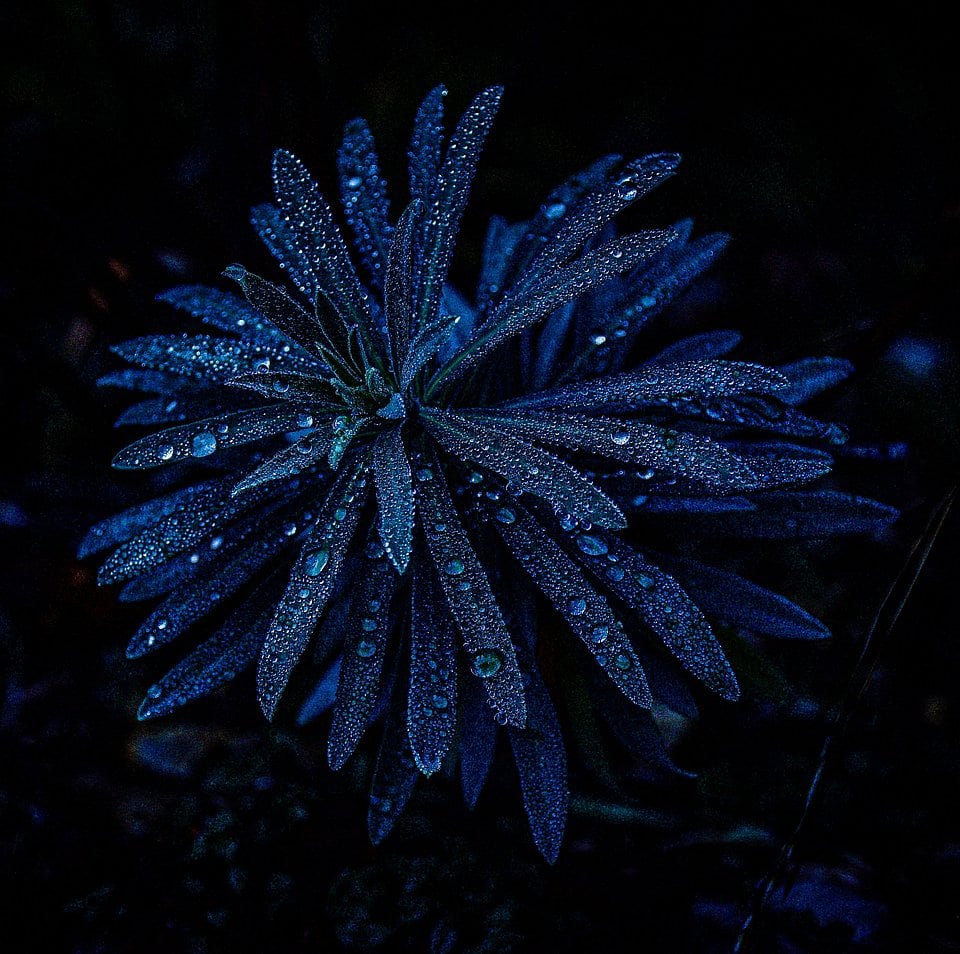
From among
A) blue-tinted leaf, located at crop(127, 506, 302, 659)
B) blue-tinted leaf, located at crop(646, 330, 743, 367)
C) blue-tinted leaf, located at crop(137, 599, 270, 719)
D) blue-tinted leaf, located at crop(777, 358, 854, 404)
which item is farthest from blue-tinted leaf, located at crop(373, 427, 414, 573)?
blue-tinted leaf, located at crop(777, 358, 854, 404)

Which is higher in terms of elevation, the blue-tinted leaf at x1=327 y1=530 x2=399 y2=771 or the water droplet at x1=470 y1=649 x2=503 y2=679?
the blue-tinted leaf at x1=327 y1=530 x2=399 y2=771

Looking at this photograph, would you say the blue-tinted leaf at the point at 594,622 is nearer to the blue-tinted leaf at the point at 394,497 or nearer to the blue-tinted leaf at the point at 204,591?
the blue-tinted leaf at the point at 394,497

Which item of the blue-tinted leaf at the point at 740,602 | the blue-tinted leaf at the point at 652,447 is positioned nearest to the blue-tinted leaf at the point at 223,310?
the blue-tinted leaf at the point at 652,447

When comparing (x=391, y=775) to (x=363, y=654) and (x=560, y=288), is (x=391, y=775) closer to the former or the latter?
(x=363, y=654)

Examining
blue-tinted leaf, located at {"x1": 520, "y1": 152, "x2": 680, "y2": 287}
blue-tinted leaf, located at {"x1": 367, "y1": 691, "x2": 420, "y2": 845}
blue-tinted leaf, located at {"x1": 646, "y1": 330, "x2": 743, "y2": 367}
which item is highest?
blue-tinted leaf, located at {"x1": 520, "y1": 152, "x2": 680, "y2": 287}

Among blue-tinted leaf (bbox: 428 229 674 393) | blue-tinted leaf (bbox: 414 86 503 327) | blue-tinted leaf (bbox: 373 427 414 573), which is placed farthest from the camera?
blue-tinted leaf (bbox: 414 86 503 327)

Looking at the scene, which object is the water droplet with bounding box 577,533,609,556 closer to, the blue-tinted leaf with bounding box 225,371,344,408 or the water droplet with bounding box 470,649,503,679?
the water droplet with bounding box 470,649,503,679
